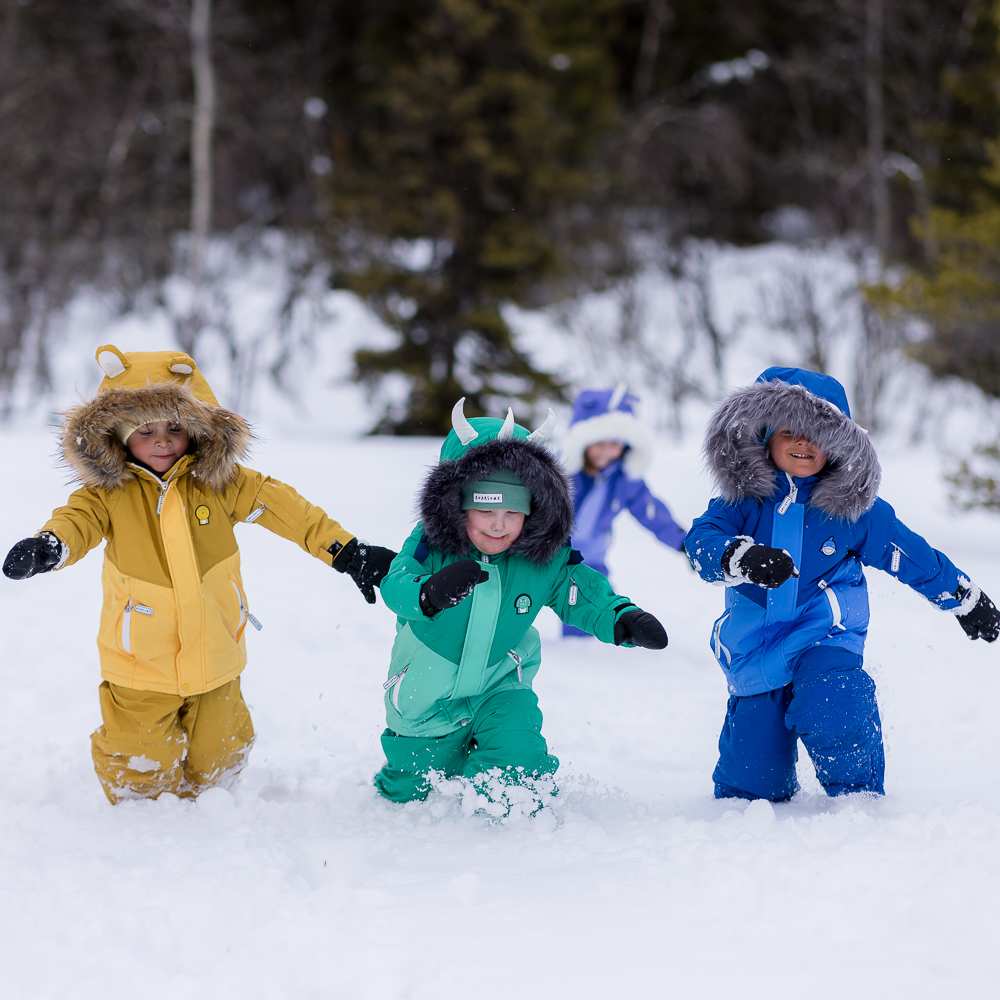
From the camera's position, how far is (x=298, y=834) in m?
3.42

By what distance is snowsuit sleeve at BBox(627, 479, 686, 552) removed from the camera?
20.2ft

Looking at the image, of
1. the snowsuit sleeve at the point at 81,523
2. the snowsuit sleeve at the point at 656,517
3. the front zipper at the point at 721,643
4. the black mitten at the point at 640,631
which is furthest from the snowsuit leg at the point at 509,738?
the snowsuit sleeve at the point at 656,517

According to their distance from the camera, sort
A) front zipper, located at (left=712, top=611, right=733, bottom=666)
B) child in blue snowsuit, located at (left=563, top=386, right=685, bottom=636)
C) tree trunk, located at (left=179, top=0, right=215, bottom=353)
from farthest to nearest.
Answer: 1. tree trunk, located at (left=179, top=0, right=215, bottom=353)
2. child in blue snowsuit, located at (left=563, top=386, right=685, bottom=636)
3. front zipper, located at (left=712, top=611, right=733, bottom=666)

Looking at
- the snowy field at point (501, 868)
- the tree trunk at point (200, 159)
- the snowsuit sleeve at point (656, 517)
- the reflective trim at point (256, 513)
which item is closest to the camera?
the snowy field at point (501, 868)

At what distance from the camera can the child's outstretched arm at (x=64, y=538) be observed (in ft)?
10.8

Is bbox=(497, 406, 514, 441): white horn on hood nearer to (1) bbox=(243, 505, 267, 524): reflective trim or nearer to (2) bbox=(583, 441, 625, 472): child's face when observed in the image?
(1) bbox=(243, 505, 267, 524): reflective trim

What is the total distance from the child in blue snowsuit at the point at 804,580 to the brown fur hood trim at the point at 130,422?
157 centimetres

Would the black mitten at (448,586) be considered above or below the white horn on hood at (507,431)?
below

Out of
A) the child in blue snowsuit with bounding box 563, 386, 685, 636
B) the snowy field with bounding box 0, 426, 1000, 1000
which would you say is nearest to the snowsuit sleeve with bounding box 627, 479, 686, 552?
the child in blue snowsuit with bounding box 563, 386, 685, 636

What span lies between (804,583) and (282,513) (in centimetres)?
175

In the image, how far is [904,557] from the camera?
3670 mm

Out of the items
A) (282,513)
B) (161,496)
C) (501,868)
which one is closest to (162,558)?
(161,496)

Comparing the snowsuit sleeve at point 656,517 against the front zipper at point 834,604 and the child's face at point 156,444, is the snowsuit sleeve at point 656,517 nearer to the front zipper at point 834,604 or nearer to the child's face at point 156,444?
the front zipper at point 834,604

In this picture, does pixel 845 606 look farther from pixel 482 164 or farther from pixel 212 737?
pixel 482 164
